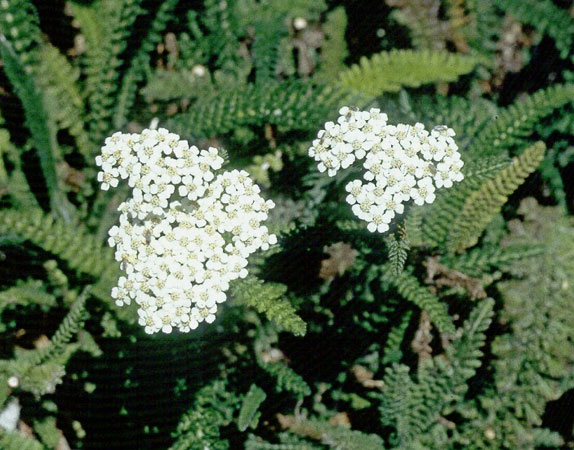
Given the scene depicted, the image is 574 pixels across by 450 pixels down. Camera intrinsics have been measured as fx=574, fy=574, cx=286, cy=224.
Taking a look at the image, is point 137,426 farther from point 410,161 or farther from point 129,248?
point 410,161

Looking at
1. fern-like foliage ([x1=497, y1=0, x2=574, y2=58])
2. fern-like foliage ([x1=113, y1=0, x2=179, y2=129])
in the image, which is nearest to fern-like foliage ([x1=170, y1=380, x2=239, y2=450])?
fern-like foliage ([x1=113, y1=0, x2=179, y2=129])

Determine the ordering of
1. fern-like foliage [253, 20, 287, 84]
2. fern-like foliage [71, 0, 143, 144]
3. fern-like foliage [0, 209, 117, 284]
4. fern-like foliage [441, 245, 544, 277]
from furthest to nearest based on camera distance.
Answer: fern-like foliage [253, 20, 287, 84], fern-like foliage [71, 0, 143, 144], fern-like foliage [441, 245, 544, 277], fern-like foliage [0, 209, 117, 284]

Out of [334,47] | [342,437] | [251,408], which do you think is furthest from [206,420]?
[334,47]

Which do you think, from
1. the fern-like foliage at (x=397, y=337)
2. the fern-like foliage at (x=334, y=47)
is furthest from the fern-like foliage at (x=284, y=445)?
the fern-like foliage at (x=334, y=47)

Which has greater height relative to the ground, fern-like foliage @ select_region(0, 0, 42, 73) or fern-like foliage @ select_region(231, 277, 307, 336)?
fern-like foliage @ select_region(0, 0, 42, 73)

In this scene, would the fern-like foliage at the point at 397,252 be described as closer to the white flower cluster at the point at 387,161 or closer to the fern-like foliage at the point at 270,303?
the white flower cluster at the point at 387,161

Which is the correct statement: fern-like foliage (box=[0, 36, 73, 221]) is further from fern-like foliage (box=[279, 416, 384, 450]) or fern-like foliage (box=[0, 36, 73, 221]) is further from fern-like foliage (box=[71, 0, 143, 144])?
fern-like foliage (box=[279, 416, 384, 450])
